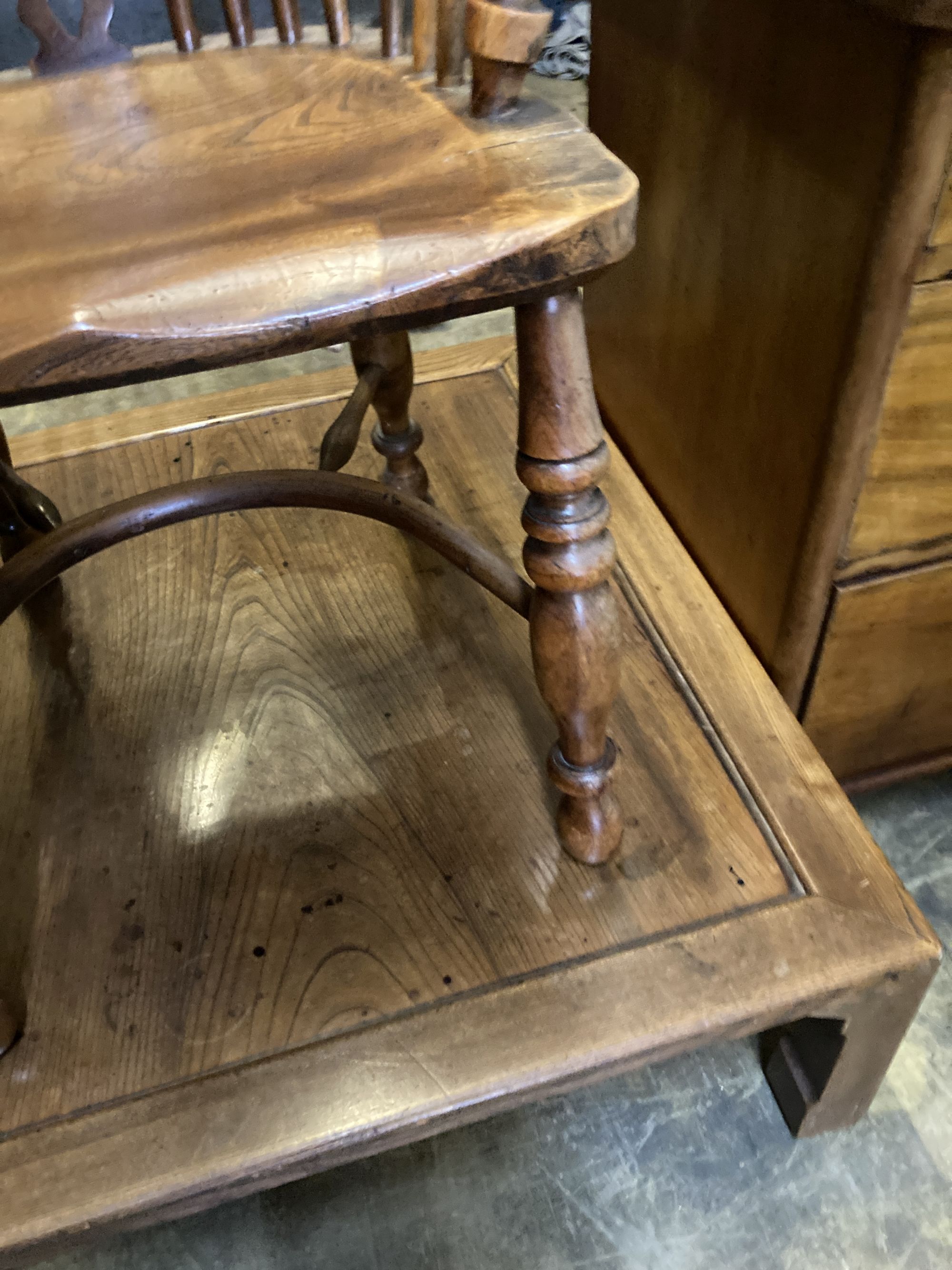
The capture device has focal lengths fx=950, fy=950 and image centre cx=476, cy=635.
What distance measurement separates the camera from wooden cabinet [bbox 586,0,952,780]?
0.47 m

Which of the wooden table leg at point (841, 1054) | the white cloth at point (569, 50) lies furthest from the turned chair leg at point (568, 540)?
the white cloth at point (569, 50)

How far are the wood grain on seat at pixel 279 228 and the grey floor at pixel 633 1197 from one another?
1.86ft

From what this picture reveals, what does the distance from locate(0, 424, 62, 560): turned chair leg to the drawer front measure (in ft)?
1.97

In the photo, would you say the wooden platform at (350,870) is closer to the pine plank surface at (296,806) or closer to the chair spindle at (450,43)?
the pine plank surface at (296,806)

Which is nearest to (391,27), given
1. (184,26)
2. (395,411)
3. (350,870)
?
(184,26)

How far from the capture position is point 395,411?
789 millimetres

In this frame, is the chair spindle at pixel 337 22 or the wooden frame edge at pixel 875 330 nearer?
the wooden frame edge at pixel 875 330

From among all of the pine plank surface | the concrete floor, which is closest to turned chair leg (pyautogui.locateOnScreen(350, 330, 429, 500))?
the pine plank surface

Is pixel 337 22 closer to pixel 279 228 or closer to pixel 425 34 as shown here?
pixel 425 34

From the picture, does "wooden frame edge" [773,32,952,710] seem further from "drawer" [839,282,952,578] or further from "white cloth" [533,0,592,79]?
"white cloth" [533,0,592,79]

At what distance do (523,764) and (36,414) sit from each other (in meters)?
1.13

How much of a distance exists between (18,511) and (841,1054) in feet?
2.37

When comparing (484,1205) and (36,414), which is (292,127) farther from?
(36,414)

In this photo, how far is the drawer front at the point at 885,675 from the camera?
621 mm
